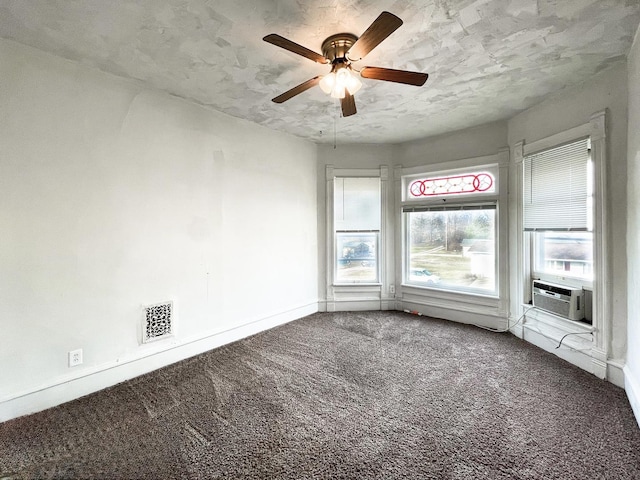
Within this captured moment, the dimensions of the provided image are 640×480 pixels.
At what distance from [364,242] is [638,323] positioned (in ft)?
10.1

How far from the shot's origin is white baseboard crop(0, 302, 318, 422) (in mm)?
2088

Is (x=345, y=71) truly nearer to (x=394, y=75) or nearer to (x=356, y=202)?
(x=394, y=75)

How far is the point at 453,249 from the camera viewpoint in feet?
14.0

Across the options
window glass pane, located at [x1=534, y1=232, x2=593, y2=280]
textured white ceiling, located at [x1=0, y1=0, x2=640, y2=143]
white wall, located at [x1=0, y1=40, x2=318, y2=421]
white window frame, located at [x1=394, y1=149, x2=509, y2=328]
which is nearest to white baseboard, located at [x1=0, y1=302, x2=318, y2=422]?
white wall, located at [x1=0, y1=40, x2=318, y2=421]

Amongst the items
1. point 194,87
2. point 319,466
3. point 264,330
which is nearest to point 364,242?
point 264,330

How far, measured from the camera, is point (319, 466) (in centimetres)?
→ 164

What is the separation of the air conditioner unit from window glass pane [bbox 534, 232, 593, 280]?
0.17 meters

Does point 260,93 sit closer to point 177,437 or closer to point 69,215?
point 69,215

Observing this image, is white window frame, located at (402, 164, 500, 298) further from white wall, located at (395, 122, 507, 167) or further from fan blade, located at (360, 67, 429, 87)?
fan blade, located at (360, 67, 429, 87)

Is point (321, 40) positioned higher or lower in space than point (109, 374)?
higher

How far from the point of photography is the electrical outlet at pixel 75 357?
2.31m

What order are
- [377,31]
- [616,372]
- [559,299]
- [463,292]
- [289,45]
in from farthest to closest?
[463,292], [559,299], [616,372], [289,45], [377,31]

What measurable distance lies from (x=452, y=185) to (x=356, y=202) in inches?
54.6

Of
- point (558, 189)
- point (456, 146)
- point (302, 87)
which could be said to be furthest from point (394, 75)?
point (456, 146)
